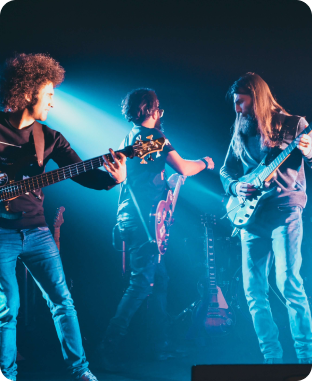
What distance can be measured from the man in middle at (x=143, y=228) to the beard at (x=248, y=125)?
33cm

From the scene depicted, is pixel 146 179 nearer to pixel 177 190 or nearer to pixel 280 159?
pixel 177 190

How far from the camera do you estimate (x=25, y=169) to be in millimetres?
2287

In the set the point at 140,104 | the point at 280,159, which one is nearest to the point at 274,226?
the point at 280,159

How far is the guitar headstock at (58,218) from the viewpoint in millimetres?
2748

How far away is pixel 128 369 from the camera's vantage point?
2557 millimetres

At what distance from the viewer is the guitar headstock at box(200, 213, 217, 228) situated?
273 centimetres

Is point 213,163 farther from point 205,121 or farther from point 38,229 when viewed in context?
point 38,229

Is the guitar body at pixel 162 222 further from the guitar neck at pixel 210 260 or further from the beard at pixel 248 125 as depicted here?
the beard at pixel 248 125

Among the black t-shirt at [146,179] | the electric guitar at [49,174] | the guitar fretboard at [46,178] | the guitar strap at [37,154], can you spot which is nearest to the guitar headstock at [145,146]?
the electric guitar at [49,174]

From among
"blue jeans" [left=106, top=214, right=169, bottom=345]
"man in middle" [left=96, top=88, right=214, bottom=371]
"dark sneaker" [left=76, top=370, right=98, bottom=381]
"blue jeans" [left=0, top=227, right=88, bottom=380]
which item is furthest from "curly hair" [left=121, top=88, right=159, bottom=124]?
"dark sneaker" [left=76, top=370, right=98, bottom=381]

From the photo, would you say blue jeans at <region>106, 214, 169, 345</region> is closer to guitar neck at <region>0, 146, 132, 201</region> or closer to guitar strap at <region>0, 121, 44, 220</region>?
guitar neck at <region>0, 146, 132, 201</region>

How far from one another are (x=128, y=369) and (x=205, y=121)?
1900 mm

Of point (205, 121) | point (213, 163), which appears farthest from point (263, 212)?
point (205, 121)

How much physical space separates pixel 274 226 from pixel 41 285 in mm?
1563
